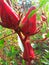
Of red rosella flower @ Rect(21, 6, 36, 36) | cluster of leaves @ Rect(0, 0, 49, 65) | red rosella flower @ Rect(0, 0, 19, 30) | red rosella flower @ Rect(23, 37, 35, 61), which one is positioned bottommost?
cluster of leaves @ Rect(0, 0, 49, 65)

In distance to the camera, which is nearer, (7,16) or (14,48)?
(7,16)

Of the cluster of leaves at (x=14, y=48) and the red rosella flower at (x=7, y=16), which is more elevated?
the red rosella flower at (x=7, y=16)

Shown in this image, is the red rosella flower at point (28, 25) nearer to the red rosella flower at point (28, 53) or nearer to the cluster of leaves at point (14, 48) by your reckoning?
the red rosella flower at point (28, 53)

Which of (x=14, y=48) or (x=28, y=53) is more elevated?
(x=28, y=53)

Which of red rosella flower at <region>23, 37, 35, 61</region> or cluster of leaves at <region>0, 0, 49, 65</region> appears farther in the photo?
cluster of leaves at <region>0, 0, 49, 65</region>

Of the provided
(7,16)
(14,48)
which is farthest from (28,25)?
(14,48)

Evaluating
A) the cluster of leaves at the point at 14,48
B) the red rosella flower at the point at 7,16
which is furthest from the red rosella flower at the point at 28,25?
the cluster of leaves at the point at 14,48

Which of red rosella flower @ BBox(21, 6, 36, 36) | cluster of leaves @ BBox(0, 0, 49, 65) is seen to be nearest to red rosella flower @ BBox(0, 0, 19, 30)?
red rosella flower @ BBox(21, 6, 36, 36)

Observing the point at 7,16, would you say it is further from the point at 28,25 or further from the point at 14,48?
the point at 14,48

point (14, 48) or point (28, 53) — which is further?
point (14, 48)

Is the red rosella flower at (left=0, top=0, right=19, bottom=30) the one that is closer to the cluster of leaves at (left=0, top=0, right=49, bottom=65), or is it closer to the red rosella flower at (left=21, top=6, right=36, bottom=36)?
the red rosella flower at (left=21, top=6, right=36, bottom=36)

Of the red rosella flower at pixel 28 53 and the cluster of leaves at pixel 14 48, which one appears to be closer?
the red rosella flower at pixel 28 53
